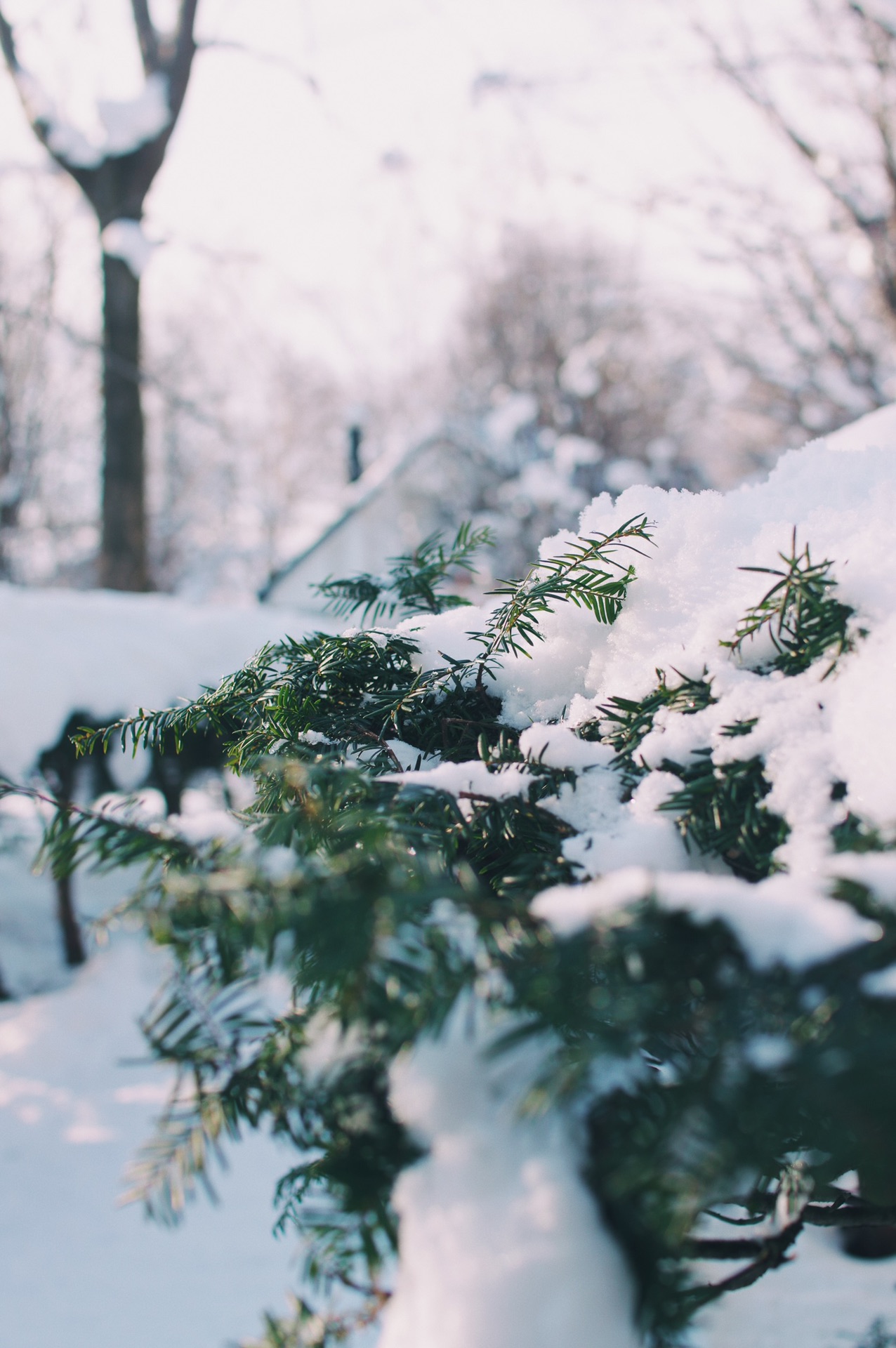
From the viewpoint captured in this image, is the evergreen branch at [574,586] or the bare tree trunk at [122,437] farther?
the bare tree trunk at [122,437]

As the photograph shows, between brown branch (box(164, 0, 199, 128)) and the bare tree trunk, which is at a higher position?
brown branch (box(164, 0, 199, 128))

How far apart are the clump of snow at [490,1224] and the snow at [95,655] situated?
3005mm

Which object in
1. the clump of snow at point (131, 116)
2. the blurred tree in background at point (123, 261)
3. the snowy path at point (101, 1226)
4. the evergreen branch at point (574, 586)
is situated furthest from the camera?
the blurred tree in background at point (123, 261)

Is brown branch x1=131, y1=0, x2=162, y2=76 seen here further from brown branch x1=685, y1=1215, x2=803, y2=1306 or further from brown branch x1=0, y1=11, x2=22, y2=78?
brown branch x1=685, y1=1215, x2=803, y2=1306

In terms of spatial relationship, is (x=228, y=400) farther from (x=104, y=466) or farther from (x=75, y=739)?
(x=75, y=739)

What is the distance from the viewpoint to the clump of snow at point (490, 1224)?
1.53 ft

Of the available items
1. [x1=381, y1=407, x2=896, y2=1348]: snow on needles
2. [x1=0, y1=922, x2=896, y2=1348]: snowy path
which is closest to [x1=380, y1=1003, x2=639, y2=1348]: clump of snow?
[x1=381, y1=407, x2=896, y2=1348]: snow on needles

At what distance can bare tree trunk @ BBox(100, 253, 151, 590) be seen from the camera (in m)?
6.30

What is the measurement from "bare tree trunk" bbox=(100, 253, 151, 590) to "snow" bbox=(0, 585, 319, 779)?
1.76 meters

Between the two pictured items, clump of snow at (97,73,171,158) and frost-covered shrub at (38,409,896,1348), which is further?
clump of snow at (97,73,171,158)

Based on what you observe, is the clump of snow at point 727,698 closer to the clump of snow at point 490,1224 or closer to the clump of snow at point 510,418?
the clump of snow at point 490,1224

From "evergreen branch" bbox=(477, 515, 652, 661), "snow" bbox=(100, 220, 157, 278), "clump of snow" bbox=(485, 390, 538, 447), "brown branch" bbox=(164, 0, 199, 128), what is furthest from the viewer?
"clump of snow" bbox=(485, 390, 538, 447)

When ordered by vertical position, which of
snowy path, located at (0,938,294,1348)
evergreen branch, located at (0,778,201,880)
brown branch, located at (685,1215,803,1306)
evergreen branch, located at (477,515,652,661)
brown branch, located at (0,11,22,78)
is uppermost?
brown branch, located at (0,11,22,78)

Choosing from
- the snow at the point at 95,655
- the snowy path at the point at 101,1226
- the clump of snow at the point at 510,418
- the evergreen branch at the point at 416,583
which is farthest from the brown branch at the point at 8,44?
the evergreen branch at the point at 416,583
